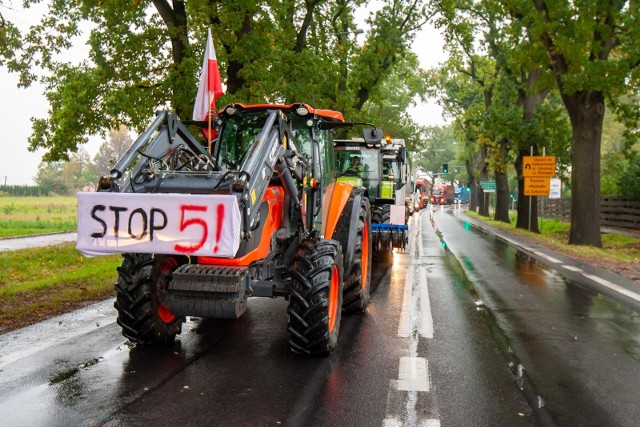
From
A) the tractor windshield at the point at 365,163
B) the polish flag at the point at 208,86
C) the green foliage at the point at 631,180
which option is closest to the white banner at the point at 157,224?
the polish flag at the point at 208,86

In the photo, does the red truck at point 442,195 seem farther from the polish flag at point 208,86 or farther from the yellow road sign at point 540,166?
the polish flag at point 208,86

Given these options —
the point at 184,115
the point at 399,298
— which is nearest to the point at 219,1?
the point at 184,115

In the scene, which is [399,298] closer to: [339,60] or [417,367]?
[417,367]

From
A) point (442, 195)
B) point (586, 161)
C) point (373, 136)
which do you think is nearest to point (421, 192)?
point (442, 195)

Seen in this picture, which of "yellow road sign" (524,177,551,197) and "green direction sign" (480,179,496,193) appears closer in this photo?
"yellow road sign" (524,177,551,197)

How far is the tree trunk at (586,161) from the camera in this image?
65.1ft

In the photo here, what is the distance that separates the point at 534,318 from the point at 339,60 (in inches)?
915

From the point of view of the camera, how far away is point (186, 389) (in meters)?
5.32

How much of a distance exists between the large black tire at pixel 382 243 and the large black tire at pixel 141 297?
374 inches

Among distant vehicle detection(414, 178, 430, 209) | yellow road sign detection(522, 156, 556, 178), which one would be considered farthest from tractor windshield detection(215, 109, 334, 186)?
distant vehicle detection(414, 178, 430, 209)

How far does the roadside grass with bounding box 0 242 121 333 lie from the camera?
8703 millimetres

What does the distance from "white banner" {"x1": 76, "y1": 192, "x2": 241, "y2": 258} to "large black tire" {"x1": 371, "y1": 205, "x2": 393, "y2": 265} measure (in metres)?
10.5

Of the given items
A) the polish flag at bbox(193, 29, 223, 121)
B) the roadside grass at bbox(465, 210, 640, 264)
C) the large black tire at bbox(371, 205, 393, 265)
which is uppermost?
the polish flag at bbox(193, 29, 223, 121)

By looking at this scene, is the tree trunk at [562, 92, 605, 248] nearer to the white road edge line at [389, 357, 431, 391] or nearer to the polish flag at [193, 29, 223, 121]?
the white road edge line at [389, 357, 431, 391]
